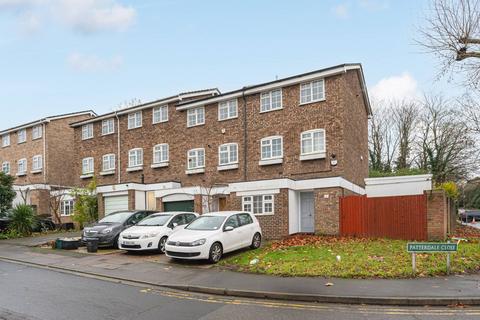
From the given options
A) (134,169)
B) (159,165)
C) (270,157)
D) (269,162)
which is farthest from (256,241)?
(134,169)

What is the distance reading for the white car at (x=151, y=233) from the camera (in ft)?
49.8

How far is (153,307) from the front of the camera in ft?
26.6

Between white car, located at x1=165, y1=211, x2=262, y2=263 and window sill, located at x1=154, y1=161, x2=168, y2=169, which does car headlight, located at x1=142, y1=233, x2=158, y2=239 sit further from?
window sill, located at x1=154, y1=161, x2=168, y2=169

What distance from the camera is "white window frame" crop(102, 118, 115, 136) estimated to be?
31486 mm

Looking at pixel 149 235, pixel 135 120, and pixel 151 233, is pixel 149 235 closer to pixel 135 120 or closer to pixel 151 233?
pixel 151 233

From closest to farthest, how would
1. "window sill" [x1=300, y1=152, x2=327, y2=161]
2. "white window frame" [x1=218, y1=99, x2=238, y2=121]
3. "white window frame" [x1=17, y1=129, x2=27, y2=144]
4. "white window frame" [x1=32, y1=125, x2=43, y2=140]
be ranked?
"window sill" [x1=300, y1=152, x2=327, y2=161] → "white window frame" [x1=218, y1=99, x2=238, y2=121] → "white window frame" [x1=32, y1=125, x2=43, y2=140] → "white window frame" [x1=17, y1=129, x2=27, y2=144]

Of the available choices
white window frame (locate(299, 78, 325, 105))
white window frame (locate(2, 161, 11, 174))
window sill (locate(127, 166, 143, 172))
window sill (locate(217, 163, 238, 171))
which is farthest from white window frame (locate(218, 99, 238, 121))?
white window frame (locate(2, 161, 11, 174))

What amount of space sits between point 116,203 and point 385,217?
1619cm

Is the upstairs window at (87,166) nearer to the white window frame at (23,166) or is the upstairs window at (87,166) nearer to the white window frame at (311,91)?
the white window frame at (23,166)

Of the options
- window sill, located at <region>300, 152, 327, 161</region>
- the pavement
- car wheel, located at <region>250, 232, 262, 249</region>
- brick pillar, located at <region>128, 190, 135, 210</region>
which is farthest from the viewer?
brick pillar, located at <region>128, 190, 135, 210</region>

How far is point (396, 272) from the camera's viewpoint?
34.5 ft

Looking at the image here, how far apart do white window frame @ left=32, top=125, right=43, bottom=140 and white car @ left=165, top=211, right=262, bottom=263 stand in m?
27.8

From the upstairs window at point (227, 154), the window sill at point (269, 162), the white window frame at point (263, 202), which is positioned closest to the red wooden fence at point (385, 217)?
the white window frame at point (263, 202)

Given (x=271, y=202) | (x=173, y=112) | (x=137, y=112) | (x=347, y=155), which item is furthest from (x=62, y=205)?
(x=347, y=155)
